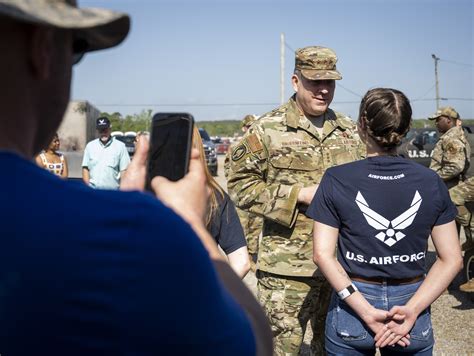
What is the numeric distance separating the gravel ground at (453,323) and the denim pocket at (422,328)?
8.23 ft

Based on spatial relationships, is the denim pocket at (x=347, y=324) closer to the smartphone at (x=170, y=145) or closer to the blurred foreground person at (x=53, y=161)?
the smartphone at (x=170, y=145)

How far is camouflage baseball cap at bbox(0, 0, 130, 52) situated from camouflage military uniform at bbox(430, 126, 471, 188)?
718cm

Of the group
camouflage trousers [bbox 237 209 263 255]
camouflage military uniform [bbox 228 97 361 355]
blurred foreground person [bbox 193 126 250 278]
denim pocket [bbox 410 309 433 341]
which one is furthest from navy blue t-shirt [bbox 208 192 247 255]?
camouflage trousers [bbox 237 209 263 255]

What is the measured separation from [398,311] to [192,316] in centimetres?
214

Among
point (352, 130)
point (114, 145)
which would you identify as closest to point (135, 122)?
point (114, 145)

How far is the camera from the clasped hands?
2.89 m

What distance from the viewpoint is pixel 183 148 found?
1270mm

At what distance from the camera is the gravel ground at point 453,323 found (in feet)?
18.8

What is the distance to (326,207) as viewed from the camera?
3.04 m

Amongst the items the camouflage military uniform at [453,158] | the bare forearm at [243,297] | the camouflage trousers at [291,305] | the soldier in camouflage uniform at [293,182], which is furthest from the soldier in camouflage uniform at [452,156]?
the bare forearm at [243,297]

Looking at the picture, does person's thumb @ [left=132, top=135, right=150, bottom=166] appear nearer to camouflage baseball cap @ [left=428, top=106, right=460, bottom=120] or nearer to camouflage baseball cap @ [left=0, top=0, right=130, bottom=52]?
camouflage baseball cap @ [left=0, top=0, right=130, bottom=52]

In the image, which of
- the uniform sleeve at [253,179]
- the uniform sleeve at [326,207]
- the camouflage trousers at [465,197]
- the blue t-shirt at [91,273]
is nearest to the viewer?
the blue t-shirt at [91,273]

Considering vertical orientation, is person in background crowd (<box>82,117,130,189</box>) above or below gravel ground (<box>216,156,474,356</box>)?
above

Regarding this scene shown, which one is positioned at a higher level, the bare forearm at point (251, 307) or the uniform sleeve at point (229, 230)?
the bare forearm at point (251, 307)
